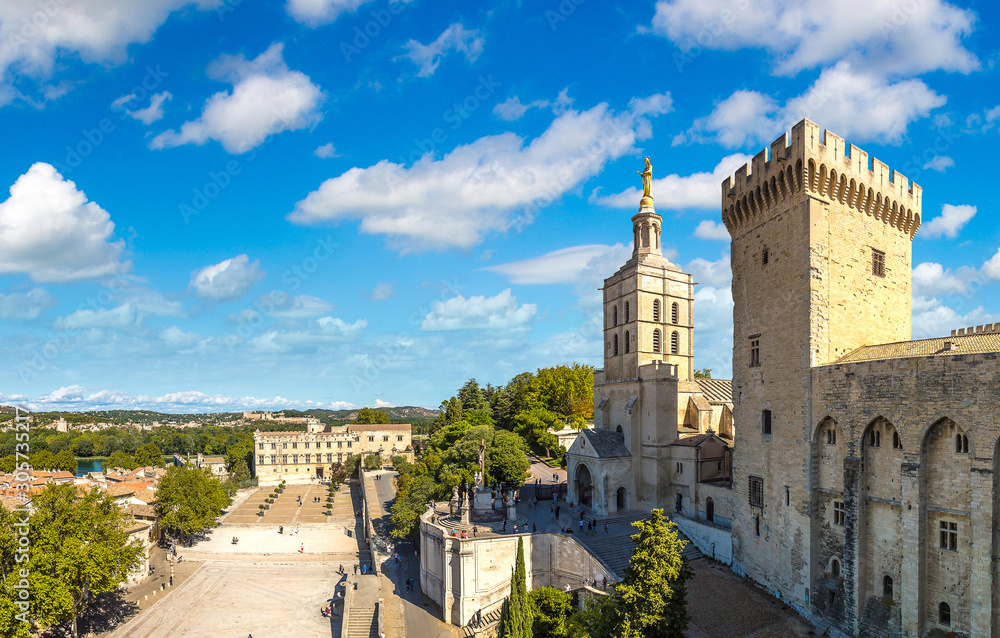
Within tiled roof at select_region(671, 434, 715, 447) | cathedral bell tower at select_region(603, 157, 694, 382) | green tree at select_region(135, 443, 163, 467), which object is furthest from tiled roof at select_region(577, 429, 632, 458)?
green tree at select_region(135, 443, 163, 467)

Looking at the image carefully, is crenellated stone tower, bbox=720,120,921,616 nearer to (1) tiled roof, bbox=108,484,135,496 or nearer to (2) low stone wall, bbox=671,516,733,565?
(2) low stone wall, bbox=671,516,733,565

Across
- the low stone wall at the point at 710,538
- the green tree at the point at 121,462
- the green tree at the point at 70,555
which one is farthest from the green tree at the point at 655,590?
the green tree at the point at 121,462

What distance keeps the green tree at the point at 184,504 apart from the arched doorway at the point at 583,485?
36361mm

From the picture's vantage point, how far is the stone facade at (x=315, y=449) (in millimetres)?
101562

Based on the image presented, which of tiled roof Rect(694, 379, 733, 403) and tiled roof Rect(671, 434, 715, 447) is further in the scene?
tiled roof Rect(694, 379, 733, 403)

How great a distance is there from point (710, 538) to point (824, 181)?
2106cm

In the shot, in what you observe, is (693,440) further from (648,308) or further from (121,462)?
(121,462)


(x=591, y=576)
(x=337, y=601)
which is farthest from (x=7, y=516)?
(x=591, y=576)

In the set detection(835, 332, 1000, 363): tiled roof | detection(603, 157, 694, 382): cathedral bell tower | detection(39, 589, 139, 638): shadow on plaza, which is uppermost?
detection(603, 157, 694, 382): cathedral bell tower

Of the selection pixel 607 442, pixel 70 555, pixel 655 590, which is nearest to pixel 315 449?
pixel 70 555

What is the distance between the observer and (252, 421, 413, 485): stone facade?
10156 centimetres

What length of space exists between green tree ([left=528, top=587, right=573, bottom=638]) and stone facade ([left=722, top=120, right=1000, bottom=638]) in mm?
9423

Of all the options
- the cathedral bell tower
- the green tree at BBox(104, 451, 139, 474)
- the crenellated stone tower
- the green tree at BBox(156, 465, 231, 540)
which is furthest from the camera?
the green tree at BBox(104, 451, 139, 474)

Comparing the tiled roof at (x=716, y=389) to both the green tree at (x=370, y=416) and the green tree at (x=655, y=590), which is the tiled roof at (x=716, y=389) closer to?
the green tree at (x=655, y=590)
